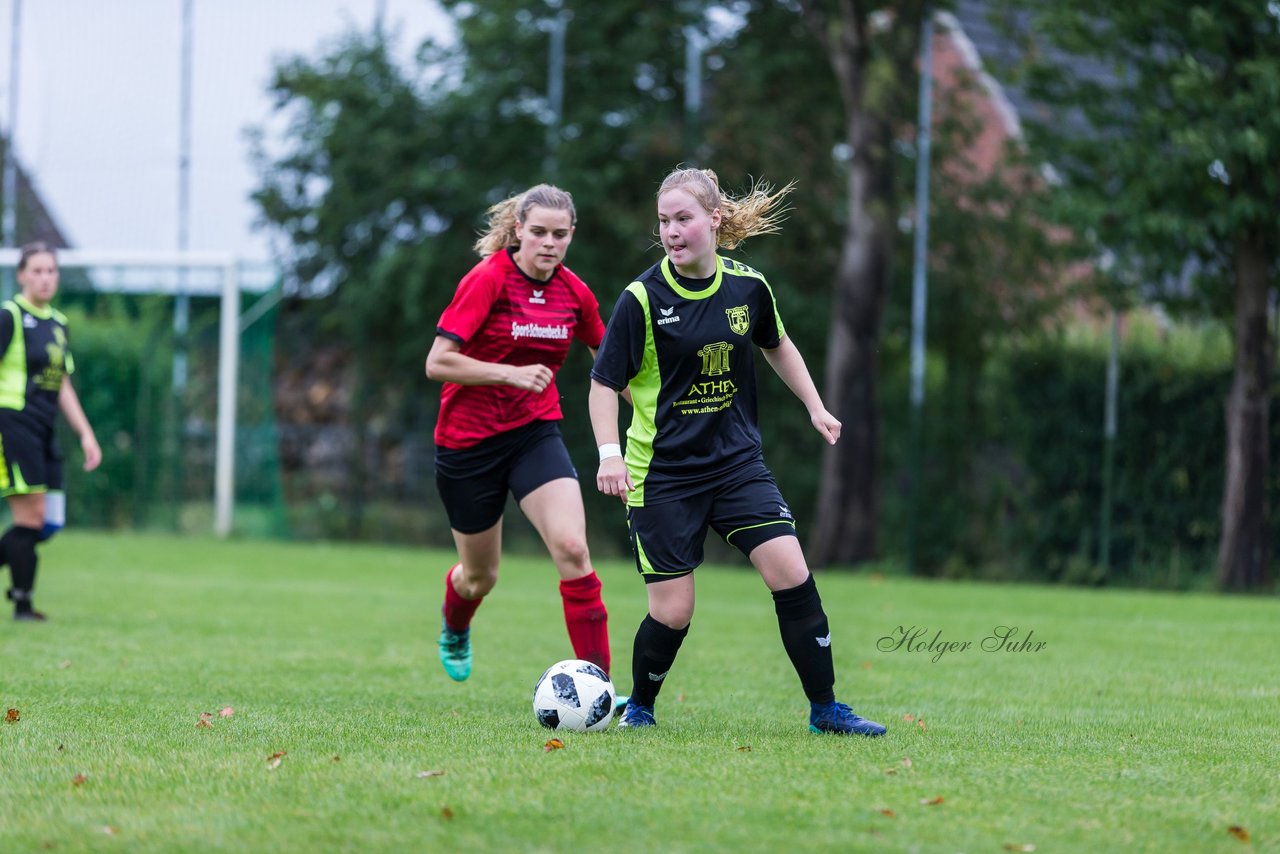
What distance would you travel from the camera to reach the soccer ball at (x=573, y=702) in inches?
224

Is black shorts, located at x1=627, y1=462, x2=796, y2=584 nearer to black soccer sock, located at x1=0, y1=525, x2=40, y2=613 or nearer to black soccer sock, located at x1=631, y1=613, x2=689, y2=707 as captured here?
black soccer sock, located at x1=631, y1=613, x2=689, y2=707

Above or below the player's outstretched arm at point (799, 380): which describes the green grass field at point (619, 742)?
below

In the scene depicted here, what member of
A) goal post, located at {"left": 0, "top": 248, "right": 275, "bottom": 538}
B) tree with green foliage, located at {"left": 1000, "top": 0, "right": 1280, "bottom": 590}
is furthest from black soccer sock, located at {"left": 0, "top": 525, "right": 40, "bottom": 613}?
tree with green foliage, located at {"left": 1000, "top": 0, "right": 1280, "bottom": 590}

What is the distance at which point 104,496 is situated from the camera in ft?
67.5

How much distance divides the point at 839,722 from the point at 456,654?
2275 mm

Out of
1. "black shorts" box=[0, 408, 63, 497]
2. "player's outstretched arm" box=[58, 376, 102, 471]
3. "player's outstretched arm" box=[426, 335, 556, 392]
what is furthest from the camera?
"player's outstretched arm" box=[58, 376, 102, 471]

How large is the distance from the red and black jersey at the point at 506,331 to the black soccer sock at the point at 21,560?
13.2 ft

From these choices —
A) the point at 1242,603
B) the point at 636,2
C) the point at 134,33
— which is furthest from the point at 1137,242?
the point at 134,33

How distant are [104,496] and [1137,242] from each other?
13192 millimetres

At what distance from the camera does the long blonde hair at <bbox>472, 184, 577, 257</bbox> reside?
6.39 metres

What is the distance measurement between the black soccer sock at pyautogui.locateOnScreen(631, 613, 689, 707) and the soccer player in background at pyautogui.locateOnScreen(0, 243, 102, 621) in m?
5.14

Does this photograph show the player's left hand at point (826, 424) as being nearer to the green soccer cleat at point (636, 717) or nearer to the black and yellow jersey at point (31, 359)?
the green soccer cleat at point (636, 717)

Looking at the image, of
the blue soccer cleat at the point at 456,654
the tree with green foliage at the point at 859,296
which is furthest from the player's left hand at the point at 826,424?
the tree with green foliage at the point at 859,296

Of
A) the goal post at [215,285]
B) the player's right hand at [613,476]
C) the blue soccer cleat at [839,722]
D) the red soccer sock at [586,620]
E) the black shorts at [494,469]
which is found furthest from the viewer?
the goal post at [215,285]
